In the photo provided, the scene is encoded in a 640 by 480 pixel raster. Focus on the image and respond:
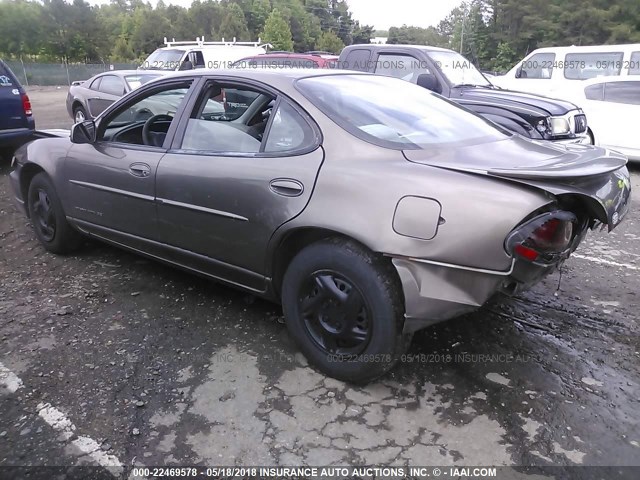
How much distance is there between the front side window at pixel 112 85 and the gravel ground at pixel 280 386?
7.46 metres

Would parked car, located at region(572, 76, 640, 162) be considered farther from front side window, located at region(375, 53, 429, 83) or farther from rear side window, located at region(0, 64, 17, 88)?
rear side window, located at region(0, 64, 17, 88)

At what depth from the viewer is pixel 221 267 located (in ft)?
10.4

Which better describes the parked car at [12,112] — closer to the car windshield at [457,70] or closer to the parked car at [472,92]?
the parked car at [472,92]

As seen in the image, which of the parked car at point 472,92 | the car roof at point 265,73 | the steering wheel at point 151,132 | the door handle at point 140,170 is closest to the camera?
the car roof at point 265,73

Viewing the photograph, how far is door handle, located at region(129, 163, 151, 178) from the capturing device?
340cm

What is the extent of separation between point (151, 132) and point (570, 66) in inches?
414

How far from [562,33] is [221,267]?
55.1 metres

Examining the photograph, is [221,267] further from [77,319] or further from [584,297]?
[584,297]

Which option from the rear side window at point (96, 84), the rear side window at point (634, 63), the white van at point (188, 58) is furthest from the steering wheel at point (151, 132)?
the white van at point (188, 58)

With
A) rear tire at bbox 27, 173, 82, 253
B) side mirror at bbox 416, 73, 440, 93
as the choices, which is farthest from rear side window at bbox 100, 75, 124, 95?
rear tire at bbox 27, 173, 82, 253

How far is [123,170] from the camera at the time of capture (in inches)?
140

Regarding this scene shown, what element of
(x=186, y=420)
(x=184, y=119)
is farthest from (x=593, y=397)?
(x=184, y=119)

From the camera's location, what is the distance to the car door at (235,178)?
109 inches

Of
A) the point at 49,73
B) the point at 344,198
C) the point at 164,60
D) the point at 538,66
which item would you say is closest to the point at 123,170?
the point at 344,198
